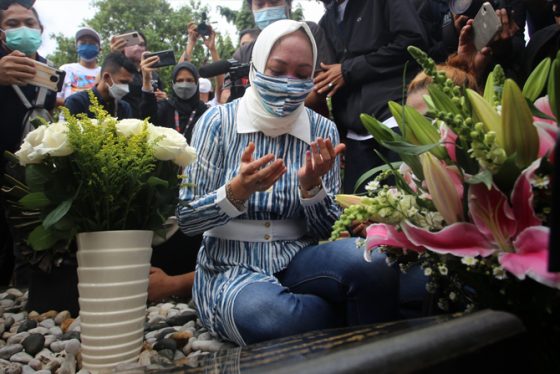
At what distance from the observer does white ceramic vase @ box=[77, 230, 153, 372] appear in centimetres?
145

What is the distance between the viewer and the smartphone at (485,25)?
2.12 metres

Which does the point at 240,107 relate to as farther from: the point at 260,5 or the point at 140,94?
the point at 140,94

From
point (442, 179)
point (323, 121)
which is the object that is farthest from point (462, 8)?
point (442, 179)

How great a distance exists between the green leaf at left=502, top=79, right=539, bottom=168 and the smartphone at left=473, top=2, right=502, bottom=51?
1.63 m

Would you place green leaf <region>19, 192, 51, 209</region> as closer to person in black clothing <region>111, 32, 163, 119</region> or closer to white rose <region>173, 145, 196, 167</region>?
white rose <region>173, 145, 196, 167</region>

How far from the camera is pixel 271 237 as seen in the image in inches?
69.1

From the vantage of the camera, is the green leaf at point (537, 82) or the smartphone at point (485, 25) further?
the smartphone at point (485, 25)

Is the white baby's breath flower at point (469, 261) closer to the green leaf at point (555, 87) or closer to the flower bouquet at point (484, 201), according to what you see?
the flower bouquet at point (484, 201)

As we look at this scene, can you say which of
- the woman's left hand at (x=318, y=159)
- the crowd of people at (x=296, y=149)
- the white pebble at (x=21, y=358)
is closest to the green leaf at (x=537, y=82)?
the crowd of people at (x=296, y=149)

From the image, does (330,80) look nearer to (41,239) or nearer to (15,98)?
(41,239)

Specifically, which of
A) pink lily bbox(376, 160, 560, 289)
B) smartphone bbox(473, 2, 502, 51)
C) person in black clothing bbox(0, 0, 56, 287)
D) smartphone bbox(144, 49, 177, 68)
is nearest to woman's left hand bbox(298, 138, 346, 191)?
pink lily bbox(376, 160, 560, 289)

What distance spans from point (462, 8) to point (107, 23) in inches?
998

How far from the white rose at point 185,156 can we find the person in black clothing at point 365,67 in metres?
1.08

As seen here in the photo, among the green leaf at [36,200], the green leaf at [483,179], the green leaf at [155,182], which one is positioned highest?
the green leaf at [483,179]
